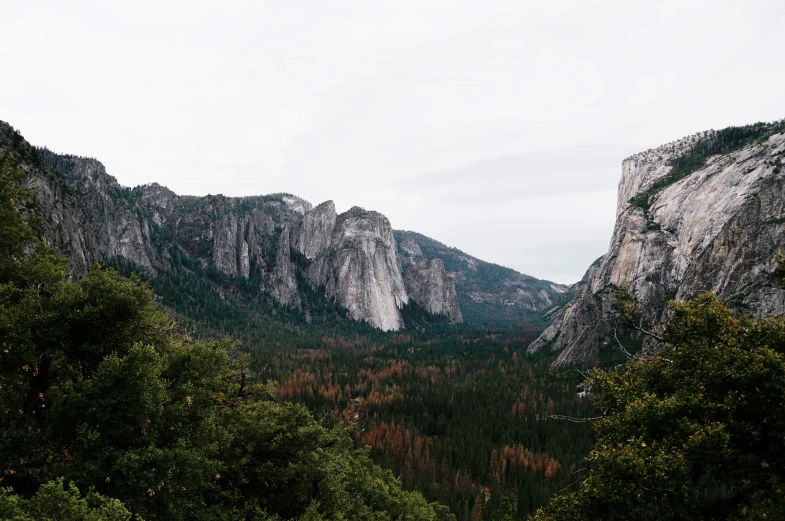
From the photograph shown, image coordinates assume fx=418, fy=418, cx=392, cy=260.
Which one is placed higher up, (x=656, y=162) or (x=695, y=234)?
(x=656, y=162)

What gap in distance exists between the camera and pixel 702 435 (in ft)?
45.2

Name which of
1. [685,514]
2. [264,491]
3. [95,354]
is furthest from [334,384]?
[685,514]

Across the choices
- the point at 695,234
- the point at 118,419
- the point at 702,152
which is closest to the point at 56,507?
the point at 118,419

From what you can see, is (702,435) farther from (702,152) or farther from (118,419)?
(702,152)

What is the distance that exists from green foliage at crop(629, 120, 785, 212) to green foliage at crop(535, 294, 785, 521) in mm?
152228

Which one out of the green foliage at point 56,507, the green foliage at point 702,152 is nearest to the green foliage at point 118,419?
the green foliage at point 56,507

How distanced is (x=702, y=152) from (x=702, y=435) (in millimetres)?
197329

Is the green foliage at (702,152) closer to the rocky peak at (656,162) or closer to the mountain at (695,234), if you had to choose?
the mountain at (695,234)

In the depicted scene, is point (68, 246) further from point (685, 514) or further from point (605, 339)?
point (605, 339)

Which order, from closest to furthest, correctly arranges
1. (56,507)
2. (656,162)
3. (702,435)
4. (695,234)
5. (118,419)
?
(56,507)
(702,435)
(118,419)
(695,234)
(656,162)

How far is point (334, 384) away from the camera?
425ft

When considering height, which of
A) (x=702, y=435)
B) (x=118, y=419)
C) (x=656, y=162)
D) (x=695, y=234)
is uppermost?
(x=656, y=162)

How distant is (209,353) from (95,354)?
18.2 ft

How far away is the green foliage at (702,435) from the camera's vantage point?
14055 mm
